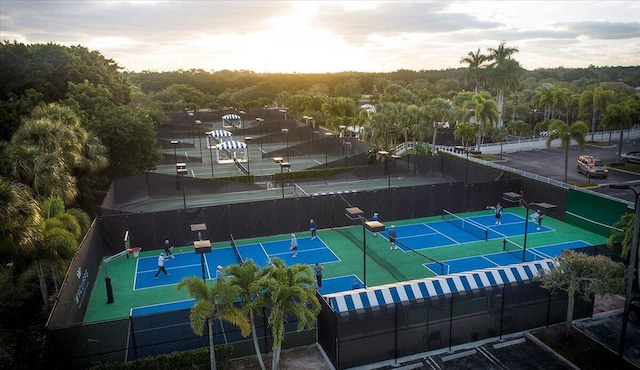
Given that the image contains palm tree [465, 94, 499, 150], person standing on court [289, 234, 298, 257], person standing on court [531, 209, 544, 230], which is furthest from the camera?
palm tree [465, 94, 499, 150]

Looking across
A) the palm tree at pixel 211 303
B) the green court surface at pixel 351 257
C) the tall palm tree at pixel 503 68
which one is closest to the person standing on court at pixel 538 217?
the green court surface at pixel 351 257

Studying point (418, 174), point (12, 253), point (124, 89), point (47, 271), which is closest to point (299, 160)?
point (418, 174)

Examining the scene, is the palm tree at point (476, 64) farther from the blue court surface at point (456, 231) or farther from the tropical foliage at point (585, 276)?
the tropical foliage at point (585, 276)

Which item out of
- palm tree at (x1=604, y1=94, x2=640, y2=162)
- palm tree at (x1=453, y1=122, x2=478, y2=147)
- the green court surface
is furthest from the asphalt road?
the green court surface

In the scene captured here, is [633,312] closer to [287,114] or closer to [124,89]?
[124,89]

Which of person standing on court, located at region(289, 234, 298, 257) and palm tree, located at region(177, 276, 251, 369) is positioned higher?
palm tree, located at region(177, 276, 251, 369)

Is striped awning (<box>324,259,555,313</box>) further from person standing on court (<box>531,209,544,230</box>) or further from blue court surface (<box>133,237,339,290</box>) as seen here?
person standing on court (<box>531,209,544,230</box>)

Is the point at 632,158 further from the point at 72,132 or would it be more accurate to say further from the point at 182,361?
the point at 72,132
